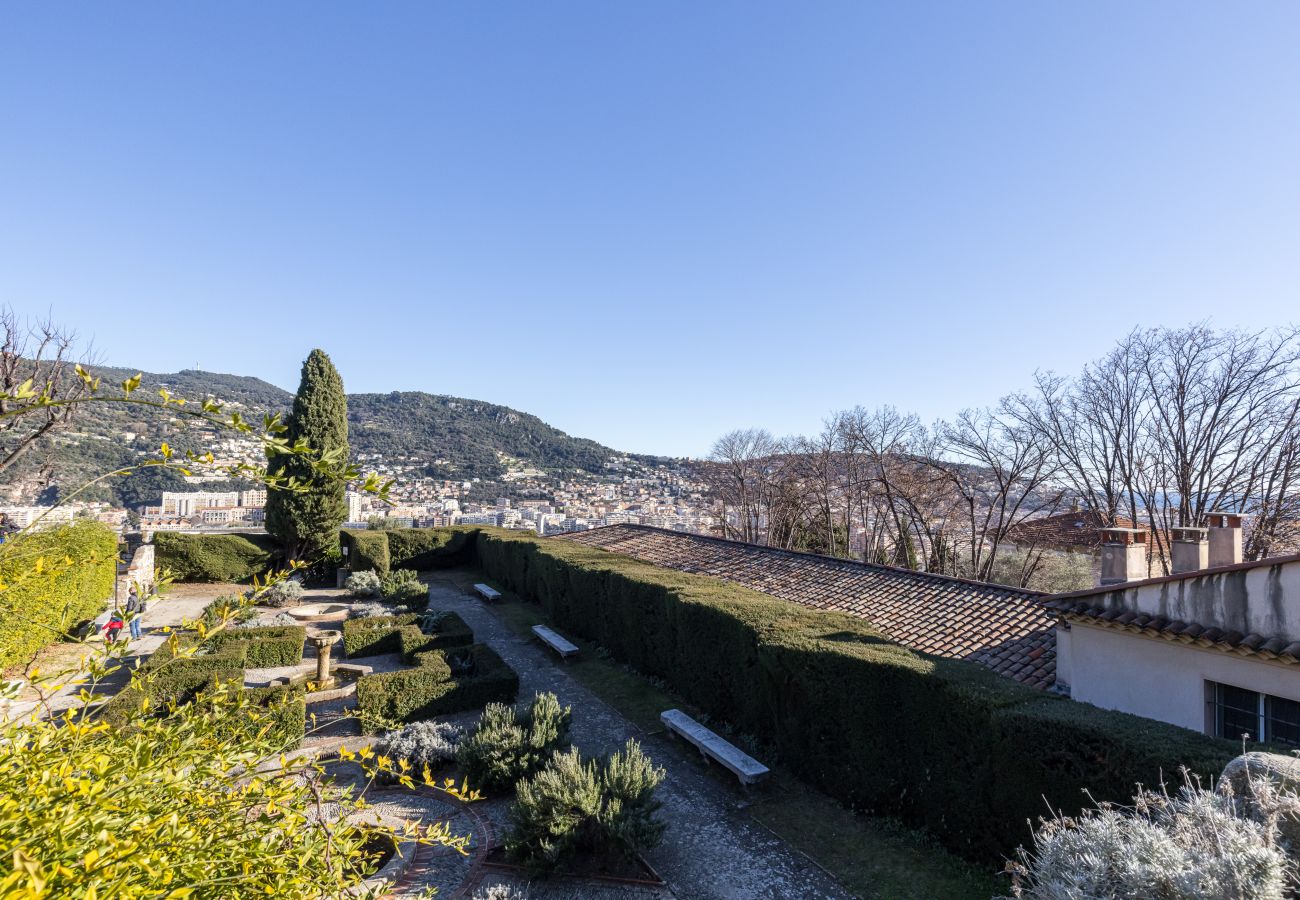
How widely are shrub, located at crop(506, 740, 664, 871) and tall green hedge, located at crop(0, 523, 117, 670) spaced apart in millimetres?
4641

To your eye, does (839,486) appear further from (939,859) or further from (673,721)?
(939,859)

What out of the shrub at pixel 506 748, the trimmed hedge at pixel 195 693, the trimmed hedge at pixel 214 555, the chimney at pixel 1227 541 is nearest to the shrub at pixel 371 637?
the trimmed hedge at pixel 195 693

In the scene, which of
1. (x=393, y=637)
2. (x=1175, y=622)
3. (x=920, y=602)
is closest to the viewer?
(x=1175, y=622)

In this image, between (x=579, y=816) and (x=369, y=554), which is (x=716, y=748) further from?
(x=369, y=554)

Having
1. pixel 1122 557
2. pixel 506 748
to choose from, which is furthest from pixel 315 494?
pixel 1122 557

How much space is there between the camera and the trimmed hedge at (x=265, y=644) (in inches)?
508

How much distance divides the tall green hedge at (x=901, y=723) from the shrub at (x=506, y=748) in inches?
127

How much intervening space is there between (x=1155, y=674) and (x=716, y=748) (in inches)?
227

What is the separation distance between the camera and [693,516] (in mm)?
41594

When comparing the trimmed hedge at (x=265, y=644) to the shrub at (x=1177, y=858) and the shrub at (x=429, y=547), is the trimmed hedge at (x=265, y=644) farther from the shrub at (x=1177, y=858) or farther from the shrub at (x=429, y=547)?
the shrub at (x=1177, y=858)

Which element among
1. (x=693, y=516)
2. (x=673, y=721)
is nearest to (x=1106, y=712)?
(x=673, y=721)

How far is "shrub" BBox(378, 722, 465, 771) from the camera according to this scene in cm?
848

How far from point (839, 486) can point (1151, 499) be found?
11.3m

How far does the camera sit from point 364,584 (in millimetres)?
20828
